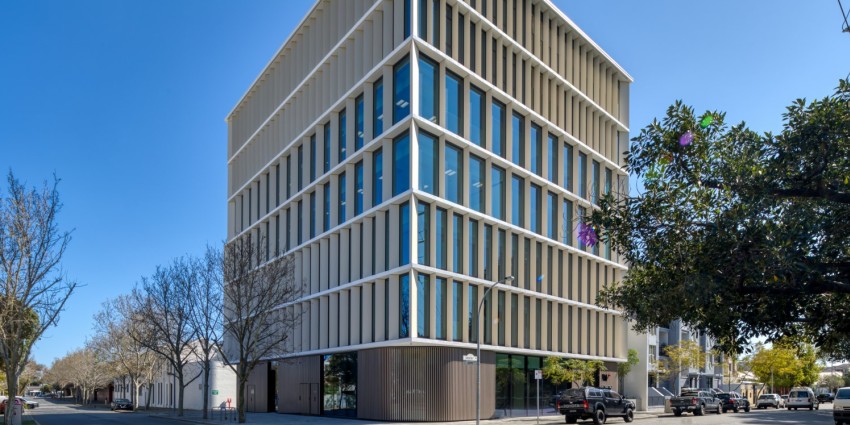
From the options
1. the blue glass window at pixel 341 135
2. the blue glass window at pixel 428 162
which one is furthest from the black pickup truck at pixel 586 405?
the blue glass window at pixel 341 135

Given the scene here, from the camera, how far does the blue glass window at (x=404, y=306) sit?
1452 inches

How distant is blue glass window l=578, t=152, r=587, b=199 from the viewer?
5270cm

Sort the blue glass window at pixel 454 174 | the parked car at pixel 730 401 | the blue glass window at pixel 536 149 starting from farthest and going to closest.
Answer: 1. the parked car at pixel 730 401
2. the blue glass window at pixel 536 149
3. the blue glass window at pixel 454 174

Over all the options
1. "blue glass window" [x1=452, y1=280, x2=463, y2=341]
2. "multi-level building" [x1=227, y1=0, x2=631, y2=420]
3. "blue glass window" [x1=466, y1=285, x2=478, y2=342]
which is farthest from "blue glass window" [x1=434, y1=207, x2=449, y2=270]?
"blue glass window" [x1=466, y1=285, x2=478, y2=342]

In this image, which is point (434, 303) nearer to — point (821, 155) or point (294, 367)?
point (294, 367)

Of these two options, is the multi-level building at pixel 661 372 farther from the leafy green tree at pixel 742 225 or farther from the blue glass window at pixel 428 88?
the leafy green tree at pixel 742 225

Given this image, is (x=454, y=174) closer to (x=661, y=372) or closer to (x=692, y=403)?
(x=692, y=403)

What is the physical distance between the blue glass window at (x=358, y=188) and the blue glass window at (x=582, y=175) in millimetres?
17625

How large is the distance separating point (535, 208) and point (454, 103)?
420 inches

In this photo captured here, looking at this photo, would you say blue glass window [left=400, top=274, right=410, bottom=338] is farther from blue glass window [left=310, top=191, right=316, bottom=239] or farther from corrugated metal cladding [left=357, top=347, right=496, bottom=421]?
blue glass window [left=310, top=191, right=316, bottom=239]

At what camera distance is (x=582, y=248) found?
5228cm

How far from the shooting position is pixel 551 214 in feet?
161

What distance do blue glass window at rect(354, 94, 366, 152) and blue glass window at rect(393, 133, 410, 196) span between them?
3984mm

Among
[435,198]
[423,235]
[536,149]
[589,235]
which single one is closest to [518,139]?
[536,149]
